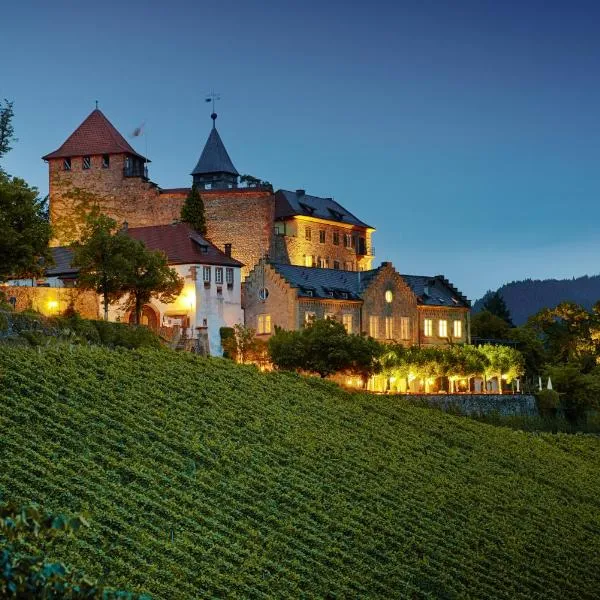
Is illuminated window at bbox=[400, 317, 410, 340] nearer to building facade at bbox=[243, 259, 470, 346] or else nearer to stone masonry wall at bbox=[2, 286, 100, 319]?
building facade at bbox=[243, 259, 470, 346]

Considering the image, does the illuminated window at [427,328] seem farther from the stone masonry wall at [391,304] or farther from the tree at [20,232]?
the tree at [20,232]

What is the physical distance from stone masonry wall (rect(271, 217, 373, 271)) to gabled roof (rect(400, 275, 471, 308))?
8.14 metres

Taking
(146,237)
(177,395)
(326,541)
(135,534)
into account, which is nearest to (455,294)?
(146,237)

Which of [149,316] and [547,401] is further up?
[149,316]

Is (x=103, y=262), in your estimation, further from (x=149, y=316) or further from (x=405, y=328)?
(x=405, y=328)

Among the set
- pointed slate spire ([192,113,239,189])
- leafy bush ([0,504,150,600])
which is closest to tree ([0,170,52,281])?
leafy bush ([0,504,150,600])

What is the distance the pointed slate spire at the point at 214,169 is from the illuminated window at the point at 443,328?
20083 mm

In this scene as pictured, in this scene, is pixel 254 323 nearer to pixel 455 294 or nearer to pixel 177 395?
pixel 455 294

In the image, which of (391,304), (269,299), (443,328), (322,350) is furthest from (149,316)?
(443,328)

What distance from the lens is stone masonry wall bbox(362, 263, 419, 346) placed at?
81.2 m

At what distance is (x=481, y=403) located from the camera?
70375mm

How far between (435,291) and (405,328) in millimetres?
7478

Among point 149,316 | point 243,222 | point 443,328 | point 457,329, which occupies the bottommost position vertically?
point 457,329

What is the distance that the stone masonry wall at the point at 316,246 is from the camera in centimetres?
9031
